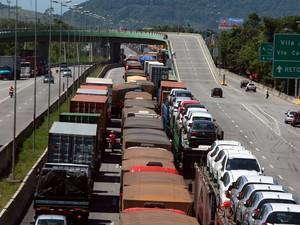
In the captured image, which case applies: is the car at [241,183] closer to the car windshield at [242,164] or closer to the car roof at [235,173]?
the car roof at [235,173]

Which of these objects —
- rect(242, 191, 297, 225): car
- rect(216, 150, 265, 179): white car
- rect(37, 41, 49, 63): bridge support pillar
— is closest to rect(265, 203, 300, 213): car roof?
rect(242, 191, 297, 225): car

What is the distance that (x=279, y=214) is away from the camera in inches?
652

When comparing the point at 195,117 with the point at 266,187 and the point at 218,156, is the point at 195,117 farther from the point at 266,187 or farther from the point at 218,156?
the point at 266,187

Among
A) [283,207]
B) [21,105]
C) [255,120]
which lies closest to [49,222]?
[283,207]

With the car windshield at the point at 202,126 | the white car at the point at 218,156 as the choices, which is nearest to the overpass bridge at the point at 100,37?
the car windshield at the point at 202,126

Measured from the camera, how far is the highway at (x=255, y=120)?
→ 139ft

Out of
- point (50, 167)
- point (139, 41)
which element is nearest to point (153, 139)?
point (50, 167)

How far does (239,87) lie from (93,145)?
8859 cm

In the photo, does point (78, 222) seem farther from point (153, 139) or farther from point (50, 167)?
point (153, 139)

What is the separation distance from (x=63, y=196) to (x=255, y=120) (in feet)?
146

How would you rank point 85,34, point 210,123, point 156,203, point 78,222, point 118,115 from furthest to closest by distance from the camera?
1. point 85,34
2. point 118,115
3. point 210,123
4. point 78,222
5. point 156,203

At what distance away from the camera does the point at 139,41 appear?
624 feet

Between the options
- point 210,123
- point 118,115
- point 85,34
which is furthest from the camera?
point 85,34

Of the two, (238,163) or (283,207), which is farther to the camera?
(238,163)
